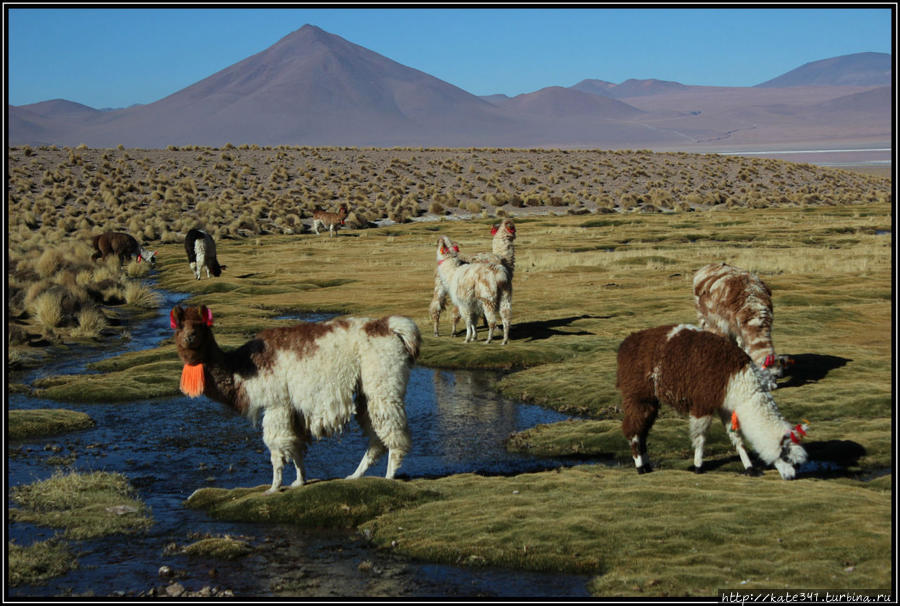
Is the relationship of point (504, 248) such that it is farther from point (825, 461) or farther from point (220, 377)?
point (220, 377)

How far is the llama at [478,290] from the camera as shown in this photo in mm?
22734

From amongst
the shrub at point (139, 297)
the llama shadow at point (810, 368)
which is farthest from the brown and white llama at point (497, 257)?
the shrub at point (139, 297)

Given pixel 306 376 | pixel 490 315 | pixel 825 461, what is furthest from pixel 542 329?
pixel 306 376

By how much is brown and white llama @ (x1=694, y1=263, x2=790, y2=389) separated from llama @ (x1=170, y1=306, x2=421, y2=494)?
24.5ft

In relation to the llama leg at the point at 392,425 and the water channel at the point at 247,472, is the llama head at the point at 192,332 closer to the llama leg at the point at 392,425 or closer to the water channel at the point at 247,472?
the water channel at the point at 247,472

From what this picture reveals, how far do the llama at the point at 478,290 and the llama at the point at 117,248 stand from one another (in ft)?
84.2

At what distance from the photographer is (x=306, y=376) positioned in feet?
38.2

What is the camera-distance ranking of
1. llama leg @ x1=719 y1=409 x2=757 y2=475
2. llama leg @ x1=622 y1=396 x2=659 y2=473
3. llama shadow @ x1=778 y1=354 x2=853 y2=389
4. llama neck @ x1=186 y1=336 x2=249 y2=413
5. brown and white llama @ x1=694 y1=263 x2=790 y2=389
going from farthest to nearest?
llama shadow @ x1=778 y1=354 x2=853 y2=389 < brown and white llama @ x1=694 y1=263 x2=790 y2=389 < llama leg @ x1=622 y1=396 x2=659 y2=473 < llama leg @ x1=719 y1=409 x2=757 y2=475 < llama neck @ x1=186 y1=336 x2=249 y2=413

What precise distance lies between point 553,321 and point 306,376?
1605cm

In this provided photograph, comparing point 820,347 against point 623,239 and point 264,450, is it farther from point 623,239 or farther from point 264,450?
point 623,239

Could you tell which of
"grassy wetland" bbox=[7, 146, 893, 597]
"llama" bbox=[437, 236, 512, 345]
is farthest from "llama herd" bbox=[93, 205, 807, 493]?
"llama" bbox=[437, 236, 512, 345]

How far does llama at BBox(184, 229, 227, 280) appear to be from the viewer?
3756cm

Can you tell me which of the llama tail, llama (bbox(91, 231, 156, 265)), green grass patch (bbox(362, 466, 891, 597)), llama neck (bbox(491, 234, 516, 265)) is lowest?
green grass patch (bbox(362, 466, 891, 597))

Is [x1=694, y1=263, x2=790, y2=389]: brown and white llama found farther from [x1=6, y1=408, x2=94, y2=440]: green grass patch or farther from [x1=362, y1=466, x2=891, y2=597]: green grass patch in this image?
[x1=6, y1=408, x2=94, y2=440]: green grass patch
